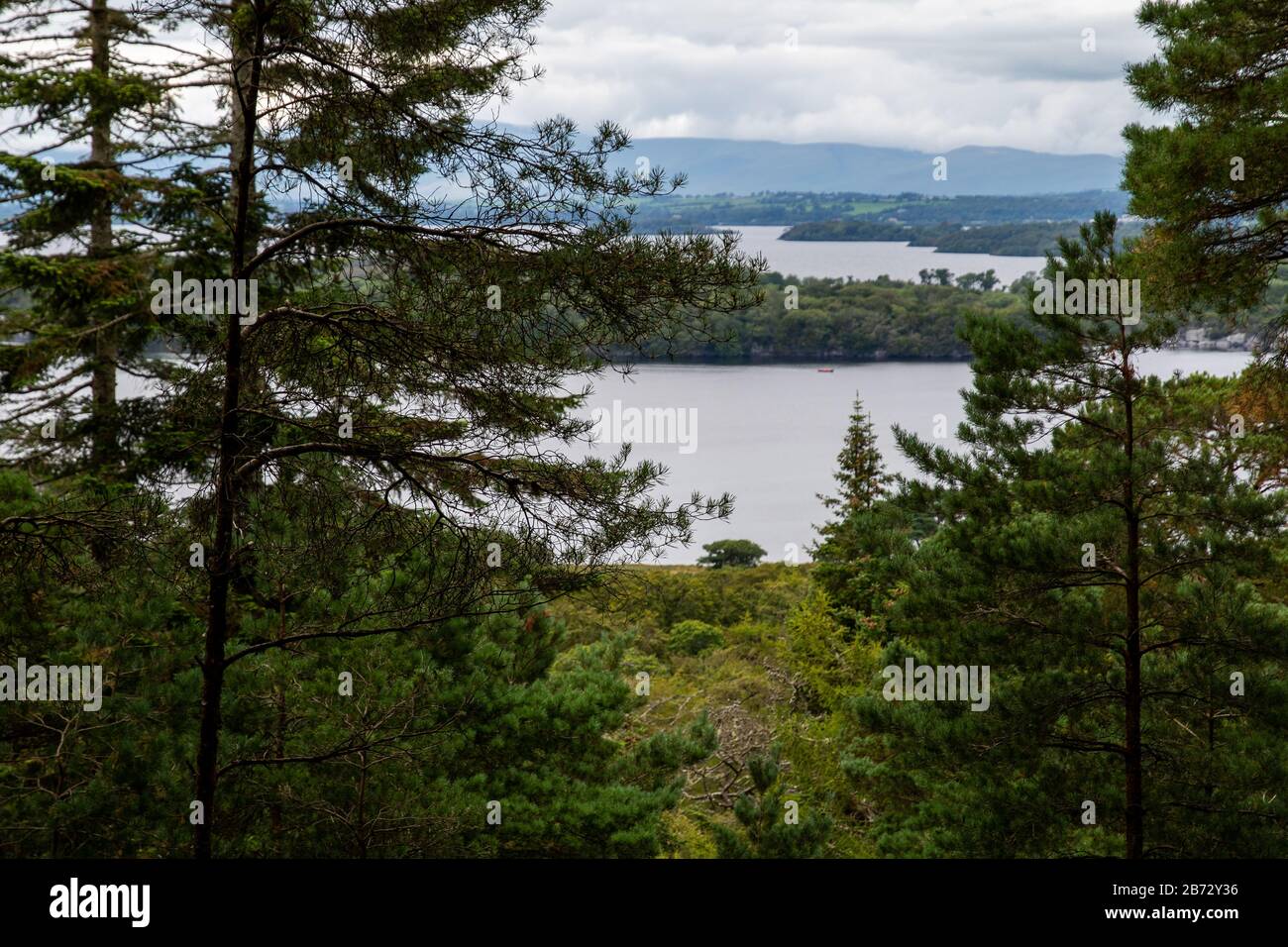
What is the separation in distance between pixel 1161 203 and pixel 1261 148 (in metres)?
0.77

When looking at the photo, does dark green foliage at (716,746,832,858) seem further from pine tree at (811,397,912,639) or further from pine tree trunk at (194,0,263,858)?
pine tree trunk at (194,0,263,858)

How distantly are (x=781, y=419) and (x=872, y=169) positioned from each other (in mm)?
64416

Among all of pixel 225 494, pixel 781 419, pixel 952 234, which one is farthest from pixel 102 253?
pixel 952 234

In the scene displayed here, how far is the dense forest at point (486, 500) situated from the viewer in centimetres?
560

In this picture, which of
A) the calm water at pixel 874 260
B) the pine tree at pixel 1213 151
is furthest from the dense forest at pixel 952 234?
the pine tree at pixel 1213 151

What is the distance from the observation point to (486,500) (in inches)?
229

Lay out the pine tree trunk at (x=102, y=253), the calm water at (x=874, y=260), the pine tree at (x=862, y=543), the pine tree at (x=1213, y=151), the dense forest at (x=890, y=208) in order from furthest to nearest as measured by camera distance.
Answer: the dense forest at (x=890, y=208) → the calm water at (x=874, y=260) → the pine tree trunk at (x=102, y=253) → the pine tree at (x=862, y=543) → the pine tree at (x=1213, y=151)

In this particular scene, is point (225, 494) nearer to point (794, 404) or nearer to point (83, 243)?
point (83, 243)

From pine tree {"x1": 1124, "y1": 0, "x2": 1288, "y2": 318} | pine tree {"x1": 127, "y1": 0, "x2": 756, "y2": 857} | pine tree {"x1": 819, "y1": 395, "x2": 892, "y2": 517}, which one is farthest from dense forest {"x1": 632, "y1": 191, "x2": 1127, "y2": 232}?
pine tree {"x1": 127, "y1": 0, "x2": 756, "y2": 857}

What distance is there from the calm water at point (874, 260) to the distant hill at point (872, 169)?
1567 cm

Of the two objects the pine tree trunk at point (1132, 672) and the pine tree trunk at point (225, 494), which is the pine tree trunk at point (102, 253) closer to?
the pine tree trunk at point (225, 494)

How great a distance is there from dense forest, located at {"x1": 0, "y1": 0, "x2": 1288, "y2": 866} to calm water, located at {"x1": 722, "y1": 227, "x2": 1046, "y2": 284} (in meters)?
47.0
